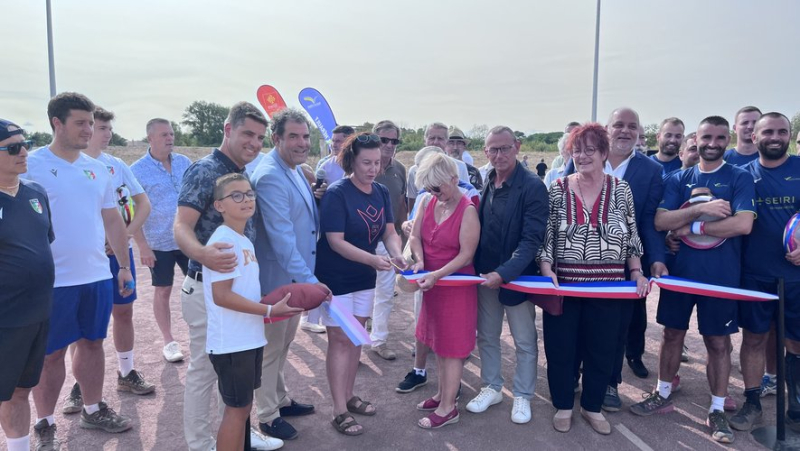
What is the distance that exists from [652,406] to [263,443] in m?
3.29

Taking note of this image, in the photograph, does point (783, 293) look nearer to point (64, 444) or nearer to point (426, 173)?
point (426, 173)

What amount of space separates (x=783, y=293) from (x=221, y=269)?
4.23 meters

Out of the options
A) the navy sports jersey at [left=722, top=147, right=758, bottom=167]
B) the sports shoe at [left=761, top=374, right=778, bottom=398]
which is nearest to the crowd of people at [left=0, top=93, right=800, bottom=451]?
the sports shoe at [left=761, top=374, right=778, bottom=398]

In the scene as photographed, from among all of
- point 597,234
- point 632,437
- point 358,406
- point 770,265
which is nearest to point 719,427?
point 632,437

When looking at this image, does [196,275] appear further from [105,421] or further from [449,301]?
[449,301]

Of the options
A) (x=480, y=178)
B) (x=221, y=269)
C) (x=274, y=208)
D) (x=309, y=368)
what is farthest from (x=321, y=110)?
(x=221, y=269)

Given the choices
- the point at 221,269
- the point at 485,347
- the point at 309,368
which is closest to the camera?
the point at 221,269

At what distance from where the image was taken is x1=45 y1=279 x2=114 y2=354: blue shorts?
3521mm

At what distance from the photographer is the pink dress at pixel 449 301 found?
391 centimetres

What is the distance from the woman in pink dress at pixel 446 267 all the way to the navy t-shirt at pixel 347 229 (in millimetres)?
417

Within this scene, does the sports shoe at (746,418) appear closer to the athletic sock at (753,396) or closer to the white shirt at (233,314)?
the athletic sock at (753,396)

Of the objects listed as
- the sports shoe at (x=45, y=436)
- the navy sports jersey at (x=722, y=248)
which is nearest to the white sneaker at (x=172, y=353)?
the sports shoe at (x=45, y=436)

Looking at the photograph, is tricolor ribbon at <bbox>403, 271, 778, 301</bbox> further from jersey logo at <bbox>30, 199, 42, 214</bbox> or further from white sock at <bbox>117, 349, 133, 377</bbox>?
white sock at <bbox>117, 349, 133, 377</bbox>

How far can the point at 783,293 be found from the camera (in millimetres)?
3820
